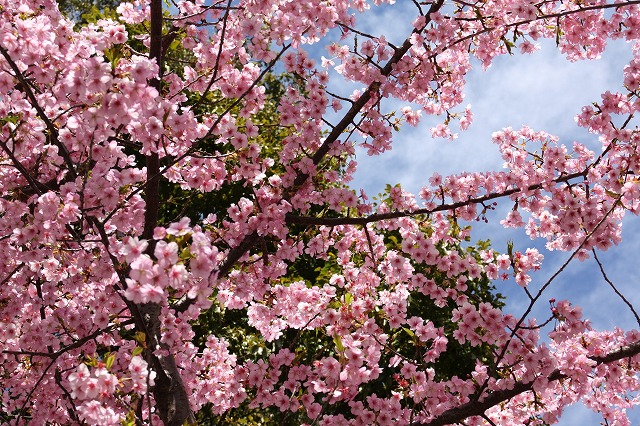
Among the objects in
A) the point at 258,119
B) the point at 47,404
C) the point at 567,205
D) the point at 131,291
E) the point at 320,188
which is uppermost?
the point at 258,119

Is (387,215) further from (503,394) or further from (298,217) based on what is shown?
(503,394)

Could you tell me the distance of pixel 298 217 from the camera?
532 centimetres

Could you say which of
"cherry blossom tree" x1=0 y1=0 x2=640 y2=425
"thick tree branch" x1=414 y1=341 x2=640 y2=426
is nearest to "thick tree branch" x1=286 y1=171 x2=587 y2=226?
"cherry blossom tree" x1=0 y1=0 x2=640 y2=425

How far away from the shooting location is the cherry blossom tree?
4.51 metres

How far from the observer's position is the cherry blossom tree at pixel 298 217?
4508 mm

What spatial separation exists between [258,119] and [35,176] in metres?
6.65

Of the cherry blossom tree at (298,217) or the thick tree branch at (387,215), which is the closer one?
the cherry blossom tree at (298,217)

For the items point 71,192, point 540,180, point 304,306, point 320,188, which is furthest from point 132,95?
point 540,180

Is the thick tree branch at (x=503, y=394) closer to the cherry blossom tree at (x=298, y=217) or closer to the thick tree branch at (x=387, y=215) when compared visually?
the cherry blossom tree at (x=298, y=217)

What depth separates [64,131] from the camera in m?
4.45

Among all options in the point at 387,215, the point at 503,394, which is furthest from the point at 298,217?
the point at 503,394

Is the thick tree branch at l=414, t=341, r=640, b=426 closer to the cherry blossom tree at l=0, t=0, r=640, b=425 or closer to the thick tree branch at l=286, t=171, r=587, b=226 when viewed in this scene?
the cherry blossom tree at l=0, t=0, r=640, b=425

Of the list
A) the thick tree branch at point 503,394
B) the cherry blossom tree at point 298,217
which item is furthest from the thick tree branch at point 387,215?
the thick tree branch at point 503,394

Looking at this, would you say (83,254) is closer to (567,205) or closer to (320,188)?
(320,188)
